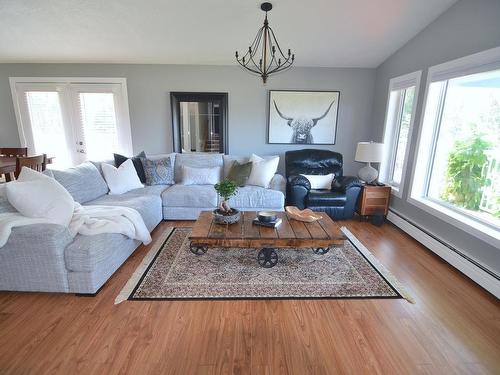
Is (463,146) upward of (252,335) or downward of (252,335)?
upward

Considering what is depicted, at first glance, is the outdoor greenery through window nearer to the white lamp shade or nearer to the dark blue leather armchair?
the white lamp shade

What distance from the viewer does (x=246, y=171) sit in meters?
3.94

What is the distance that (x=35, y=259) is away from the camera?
2.03 meters

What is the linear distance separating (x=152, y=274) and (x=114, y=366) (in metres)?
0.95

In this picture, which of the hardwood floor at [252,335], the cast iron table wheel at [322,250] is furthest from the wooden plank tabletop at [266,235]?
the hardwood floor at [252,335]

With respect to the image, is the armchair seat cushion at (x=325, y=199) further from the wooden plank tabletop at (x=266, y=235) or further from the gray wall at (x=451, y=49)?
the wooden plank tabletop at (x=266, y=235)

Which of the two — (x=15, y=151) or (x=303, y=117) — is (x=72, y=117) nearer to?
(x=15, y=151)

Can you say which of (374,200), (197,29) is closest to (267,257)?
(374,200)

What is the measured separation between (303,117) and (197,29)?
2242mm

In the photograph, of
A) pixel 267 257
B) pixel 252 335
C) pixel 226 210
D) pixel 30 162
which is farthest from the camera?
pixel 30 162

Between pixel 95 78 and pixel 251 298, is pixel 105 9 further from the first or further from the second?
pixel 251 298

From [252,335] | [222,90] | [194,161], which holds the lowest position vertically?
[252,335]

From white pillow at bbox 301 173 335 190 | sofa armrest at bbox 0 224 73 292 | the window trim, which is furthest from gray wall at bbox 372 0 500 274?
the window trim

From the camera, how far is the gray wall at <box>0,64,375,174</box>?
4.54 m
